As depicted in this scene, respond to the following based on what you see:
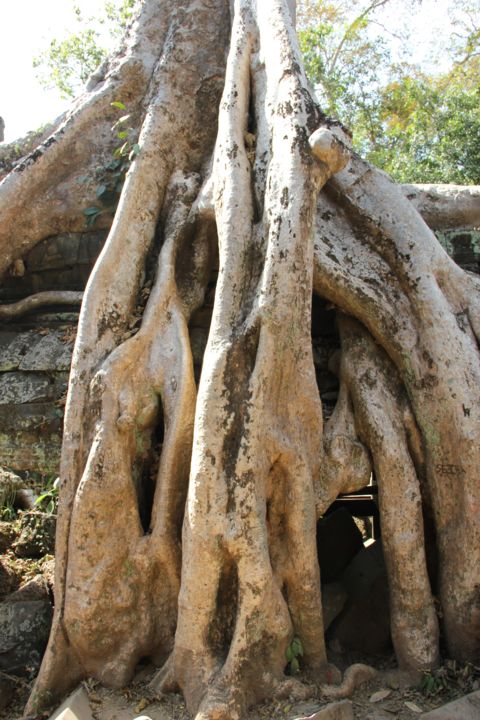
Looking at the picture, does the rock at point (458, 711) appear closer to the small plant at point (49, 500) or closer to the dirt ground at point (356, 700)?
the dirt ground at point (356, 700)

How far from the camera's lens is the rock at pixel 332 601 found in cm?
302

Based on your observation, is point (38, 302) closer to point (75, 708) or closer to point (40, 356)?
point (40, 356)

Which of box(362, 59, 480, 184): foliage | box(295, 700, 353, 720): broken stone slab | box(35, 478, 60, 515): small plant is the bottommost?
box(295, 700, 353, 720): broken stone slab

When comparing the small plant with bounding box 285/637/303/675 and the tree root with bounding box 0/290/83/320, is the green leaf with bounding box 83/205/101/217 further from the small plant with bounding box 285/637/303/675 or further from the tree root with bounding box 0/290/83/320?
the small plant with bounding box 285/637/303/675

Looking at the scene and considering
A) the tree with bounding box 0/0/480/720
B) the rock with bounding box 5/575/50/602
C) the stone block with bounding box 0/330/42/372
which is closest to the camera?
the tree with bounding box 0/0/480/720

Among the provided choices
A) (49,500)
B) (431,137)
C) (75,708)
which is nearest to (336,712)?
(75,708)

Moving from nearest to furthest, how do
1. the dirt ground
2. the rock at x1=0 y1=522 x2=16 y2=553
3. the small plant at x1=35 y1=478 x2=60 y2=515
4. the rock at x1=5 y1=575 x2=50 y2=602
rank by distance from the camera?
the dirt ground
the rock at x1=5 y1=575 x2=50 y2=602
the rock at x1=0 y1=522 x2=16 y2=553
the small plant at x1=35 y1=478 x2=60 y2=515

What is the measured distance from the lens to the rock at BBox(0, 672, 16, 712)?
8.74ft

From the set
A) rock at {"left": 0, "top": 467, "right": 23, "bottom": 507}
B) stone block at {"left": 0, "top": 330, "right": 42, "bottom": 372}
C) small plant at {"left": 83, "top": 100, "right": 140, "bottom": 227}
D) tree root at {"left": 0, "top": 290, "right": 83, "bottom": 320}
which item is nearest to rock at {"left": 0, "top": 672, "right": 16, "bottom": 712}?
rock at {"left": 0, "top": 467, "right": 23, "bottom": 507}

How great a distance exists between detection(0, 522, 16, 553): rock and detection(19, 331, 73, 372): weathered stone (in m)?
0.91

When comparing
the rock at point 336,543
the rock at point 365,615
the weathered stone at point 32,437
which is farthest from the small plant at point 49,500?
the rock at point 365,615

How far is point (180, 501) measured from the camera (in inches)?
110

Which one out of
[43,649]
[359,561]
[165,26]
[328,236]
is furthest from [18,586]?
[165,26]

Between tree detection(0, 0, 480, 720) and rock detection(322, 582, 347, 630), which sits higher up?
tree detection(0, 0, 480, 720)
